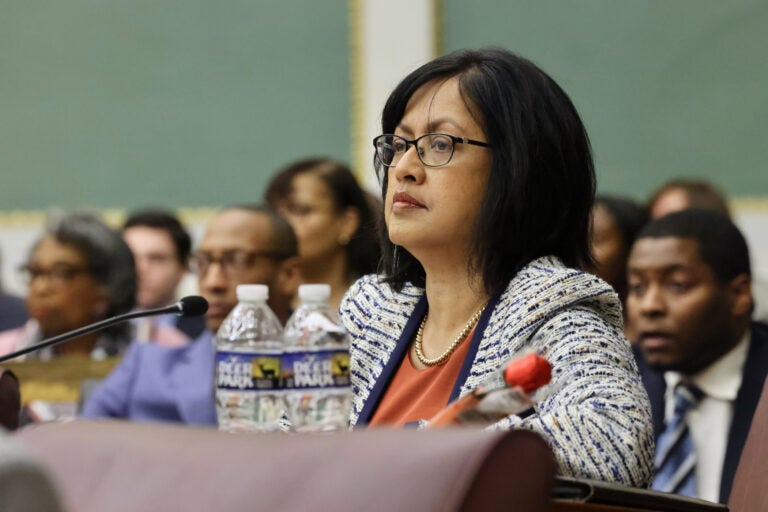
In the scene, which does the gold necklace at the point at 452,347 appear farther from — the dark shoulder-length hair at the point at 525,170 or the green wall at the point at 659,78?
the green wall at the point at 659,78

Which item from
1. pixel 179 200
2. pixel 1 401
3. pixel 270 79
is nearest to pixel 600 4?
pixel 270 79

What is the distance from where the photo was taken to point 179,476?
3.80 ft

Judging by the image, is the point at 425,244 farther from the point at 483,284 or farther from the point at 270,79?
the point at 270,79

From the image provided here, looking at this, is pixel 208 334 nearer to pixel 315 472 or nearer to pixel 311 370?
pixel 311 370

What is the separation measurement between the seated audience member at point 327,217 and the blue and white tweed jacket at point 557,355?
1812 mm

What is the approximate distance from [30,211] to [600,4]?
2.81 meters

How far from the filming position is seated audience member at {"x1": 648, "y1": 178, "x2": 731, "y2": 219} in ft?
14.9

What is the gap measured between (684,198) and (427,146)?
2604mm

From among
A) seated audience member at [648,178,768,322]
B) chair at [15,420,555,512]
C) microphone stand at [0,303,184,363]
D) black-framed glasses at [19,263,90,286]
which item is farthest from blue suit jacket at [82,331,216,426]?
chair at [15,420,555,512]

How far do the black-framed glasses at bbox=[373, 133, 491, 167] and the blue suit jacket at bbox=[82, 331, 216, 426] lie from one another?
1.46m

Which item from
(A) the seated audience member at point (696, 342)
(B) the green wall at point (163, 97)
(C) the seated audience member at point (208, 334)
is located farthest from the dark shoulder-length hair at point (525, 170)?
(B) the green wall at point (163, 97)

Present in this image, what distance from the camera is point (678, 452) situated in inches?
131

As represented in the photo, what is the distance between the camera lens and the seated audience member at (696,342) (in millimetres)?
3271

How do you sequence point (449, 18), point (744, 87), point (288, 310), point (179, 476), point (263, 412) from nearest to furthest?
point (179, 476)
point (263, 412)
point (288, 310)
point (744, 87)
point (449, 18)
